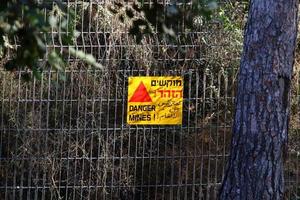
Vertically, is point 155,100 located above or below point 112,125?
above

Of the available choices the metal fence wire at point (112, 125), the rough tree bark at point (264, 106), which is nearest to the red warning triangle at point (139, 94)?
the metal fence wire at point (112, 125)

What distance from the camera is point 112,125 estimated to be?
22.4 feet

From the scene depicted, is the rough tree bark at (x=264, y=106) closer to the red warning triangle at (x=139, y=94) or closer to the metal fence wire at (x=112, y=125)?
the metal fence wire at (x=112, y=125)

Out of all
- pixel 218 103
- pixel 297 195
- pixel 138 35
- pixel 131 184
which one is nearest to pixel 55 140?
pixel 131 184

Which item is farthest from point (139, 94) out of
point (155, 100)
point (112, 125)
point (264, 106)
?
point (264, 106)

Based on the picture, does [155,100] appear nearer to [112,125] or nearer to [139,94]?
[139,94]

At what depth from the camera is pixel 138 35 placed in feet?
8.21

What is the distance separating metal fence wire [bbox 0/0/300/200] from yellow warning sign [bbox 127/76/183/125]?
0.25ft

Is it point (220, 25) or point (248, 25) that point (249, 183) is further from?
point (220, 25)

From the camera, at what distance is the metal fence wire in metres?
6.73

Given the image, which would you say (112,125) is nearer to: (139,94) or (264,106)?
(139,94)

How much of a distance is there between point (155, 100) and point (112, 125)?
511 millimetres

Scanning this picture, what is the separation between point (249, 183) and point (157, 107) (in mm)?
2378

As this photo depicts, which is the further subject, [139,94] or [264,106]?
[139,94]
